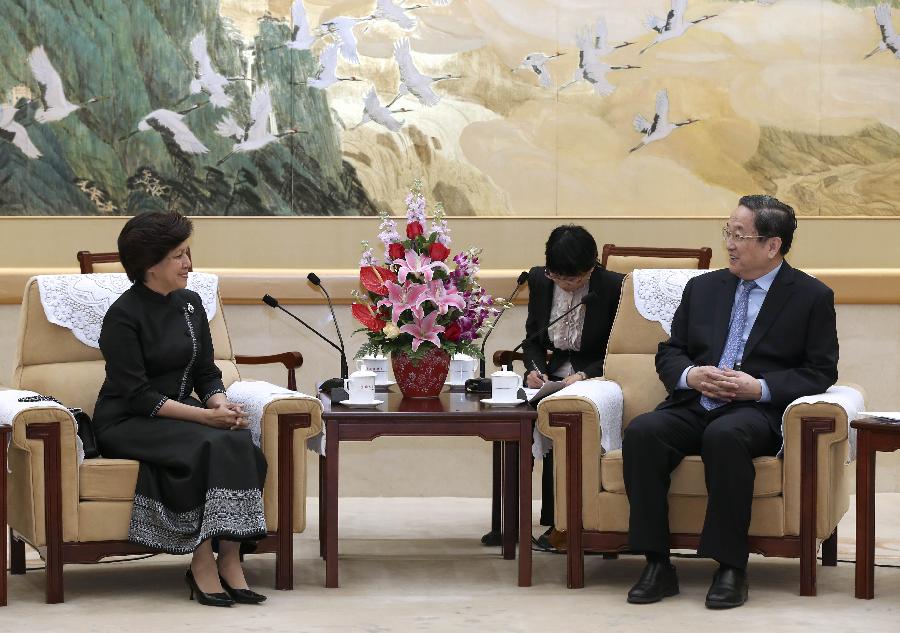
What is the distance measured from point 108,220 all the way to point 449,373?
208cm

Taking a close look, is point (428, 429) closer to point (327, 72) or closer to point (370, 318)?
point (370, 318)

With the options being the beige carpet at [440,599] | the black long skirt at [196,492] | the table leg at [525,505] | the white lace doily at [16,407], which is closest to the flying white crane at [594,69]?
the beige carpet at [440,599]

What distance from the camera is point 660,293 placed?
463 cm

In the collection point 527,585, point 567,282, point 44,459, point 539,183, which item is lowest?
point 527,585

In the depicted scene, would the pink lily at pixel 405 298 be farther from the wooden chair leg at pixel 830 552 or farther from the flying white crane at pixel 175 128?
the flying white crane at pixel 175 128

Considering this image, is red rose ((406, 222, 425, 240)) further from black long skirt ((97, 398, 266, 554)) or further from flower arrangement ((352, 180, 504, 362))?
black long skirt ((97, 398, 266, 554))

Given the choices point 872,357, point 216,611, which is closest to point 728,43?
point 872,357

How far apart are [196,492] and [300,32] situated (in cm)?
288

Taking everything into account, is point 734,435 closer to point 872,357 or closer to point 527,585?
point 527,585

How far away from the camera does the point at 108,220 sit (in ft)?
20.2

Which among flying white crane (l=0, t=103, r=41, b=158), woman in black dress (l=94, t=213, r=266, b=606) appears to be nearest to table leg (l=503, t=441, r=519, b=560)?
woman in black dress (l=94, t=213, r=266, b=606)

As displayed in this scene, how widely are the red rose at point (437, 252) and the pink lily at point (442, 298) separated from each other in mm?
87

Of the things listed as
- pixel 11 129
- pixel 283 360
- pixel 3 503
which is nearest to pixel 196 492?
pixel 3 503

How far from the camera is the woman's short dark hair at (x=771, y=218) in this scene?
14.0 ft
